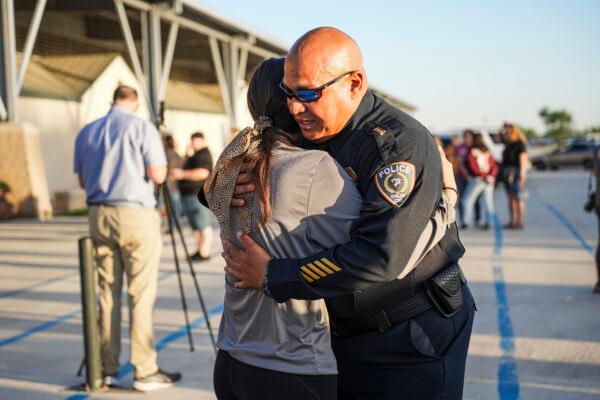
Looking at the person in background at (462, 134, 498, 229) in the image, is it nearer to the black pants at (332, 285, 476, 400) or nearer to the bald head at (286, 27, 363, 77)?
the black pants at (332, 285, 476, 400)

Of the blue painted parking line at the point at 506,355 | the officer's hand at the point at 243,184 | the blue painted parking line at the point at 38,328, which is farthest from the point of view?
the blue painted parking line at the point at 38,328

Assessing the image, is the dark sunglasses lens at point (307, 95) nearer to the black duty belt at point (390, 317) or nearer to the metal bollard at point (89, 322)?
the black duty belt at point (390, 317)

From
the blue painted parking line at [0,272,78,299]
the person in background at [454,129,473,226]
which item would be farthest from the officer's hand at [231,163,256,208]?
the person in background at [454,129,473,226]

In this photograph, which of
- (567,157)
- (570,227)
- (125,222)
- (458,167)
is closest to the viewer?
(125,222)

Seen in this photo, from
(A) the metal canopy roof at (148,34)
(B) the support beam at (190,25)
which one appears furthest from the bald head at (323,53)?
(B) the support beam at (190,25)

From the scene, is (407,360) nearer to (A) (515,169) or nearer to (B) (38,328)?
(B) (38,328)

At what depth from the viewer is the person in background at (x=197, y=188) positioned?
32.7 ft

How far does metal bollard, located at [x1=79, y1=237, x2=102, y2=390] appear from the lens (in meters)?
4.89

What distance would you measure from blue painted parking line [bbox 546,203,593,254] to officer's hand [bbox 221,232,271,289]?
30.6ft

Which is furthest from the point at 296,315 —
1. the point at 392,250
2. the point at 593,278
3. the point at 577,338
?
the point at 593,278

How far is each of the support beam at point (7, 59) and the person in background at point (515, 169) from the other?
9.81 meters

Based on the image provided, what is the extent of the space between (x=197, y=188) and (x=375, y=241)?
837 cm

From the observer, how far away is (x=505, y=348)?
19.0 feet

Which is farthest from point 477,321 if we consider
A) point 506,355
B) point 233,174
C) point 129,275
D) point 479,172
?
point 479,172
